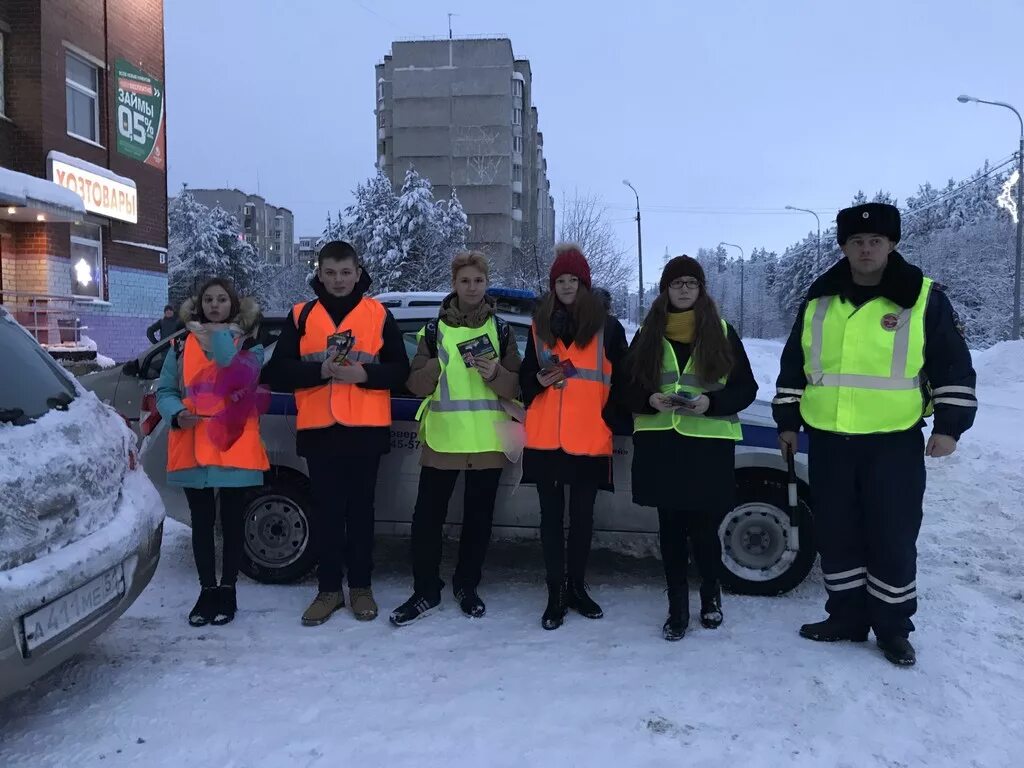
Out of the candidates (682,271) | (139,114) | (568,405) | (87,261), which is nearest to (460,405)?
(568,405)

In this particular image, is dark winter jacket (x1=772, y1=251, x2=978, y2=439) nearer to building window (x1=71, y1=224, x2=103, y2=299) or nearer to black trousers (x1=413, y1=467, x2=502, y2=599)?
black trousers (x1=413, y1=467, x2=502, y2=599)

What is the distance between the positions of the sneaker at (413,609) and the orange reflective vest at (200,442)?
40.2 inches

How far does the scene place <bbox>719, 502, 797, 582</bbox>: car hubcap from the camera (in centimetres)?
415

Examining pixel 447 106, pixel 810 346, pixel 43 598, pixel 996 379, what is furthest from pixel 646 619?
pixel 447 106

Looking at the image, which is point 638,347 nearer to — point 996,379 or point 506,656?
point 506,656

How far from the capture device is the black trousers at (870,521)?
3385mm

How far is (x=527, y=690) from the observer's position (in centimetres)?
313

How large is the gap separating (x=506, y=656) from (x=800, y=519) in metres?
1.82

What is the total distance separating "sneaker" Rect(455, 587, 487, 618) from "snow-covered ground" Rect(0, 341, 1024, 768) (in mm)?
64

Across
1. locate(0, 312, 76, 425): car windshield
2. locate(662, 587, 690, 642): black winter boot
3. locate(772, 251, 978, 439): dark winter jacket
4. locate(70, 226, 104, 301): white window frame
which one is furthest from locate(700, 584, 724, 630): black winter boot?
locate(70, 226, 104, 301): white window frame

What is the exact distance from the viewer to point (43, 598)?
251 centimetres

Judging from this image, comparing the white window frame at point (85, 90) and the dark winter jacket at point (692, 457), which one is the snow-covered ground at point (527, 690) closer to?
the dark winter jacket at point (692, 457)

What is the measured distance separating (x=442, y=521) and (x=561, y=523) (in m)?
0.64

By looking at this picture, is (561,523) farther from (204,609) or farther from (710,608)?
(204,609)
